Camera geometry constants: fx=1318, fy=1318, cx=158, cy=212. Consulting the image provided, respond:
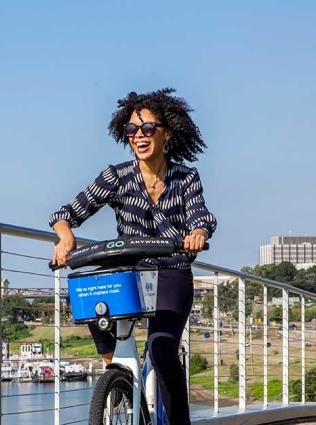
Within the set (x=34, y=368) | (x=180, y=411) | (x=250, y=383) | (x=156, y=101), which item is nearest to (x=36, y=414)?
(x=34, y=368)

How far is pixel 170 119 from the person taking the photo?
518 centimetres

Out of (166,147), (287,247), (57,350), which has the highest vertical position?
(287,247)

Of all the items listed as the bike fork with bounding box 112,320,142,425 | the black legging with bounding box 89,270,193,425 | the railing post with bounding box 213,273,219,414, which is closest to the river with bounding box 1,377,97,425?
the black legging with bounding box 89,270,193,425

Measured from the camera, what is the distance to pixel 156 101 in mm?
5195

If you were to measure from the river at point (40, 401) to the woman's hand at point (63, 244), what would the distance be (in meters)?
1.15

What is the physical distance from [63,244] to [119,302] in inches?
15.8

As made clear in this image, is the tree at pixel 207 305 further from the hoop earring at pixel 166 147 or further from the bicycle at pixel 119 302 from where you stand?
the bicycle at pixel 119 302

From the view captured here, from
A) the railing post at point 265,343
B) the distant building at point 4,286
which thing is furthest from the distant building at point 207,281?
the distant building at point 4,286

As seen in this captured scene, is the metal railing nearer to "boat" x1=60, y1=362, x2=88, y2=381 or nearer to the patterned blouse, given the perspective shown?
"boat" x1=60, y1=362, x2=88, y2=381

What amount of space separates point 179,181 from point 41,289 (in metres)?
1.41

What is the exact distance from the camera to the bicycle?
4453mm

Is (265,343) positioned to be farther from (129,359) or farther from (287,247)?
(287,247)

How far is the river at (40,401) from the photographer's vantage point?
231 inches

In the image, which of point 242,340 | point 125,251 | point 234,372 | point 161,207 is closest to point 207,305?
point 242,340
